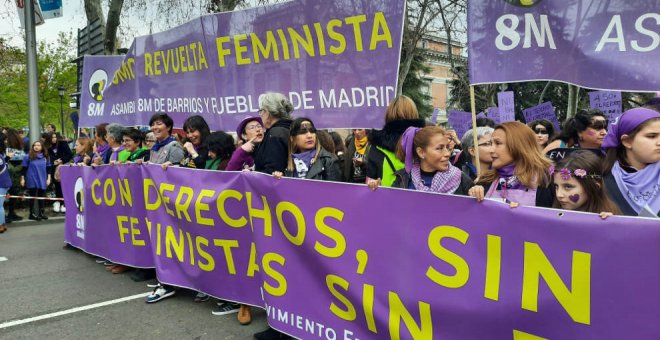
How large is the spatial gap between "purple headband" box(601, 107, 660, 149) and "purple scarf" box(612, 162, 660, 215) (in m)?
0.21

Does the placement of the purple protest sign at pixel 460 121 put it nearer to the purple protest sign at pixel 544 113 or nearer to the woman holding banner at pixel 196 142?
the purple protest sign at pixel 544 113

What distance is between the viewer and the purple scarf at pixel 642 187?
2293mm

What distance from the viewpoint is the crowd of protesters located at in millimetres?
2412

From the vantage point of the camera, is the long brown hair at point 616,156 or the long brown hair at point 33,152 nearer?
the long brown hair at point 616,156

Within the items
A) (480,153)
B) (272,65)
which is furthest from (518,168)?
(272,65)

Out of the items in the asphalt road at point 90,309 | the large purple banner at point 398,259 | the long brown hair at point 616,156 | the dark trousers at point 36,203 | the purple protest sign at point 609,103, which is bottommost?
the asphalt road at point 90,309

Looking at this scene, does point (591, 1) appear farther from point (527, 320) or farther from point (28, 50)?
point (28, 50)

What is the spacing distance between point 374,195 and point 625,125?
1.31 metres

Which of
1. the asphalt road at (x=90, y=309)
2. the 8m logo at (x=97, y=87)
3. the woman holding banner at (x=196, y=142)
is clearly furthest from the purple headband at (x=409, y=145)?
the 8m logo at (x=97, y=87)

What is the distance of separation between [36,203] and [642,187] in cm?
1007

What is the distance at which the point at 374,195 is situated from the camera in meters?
2.75

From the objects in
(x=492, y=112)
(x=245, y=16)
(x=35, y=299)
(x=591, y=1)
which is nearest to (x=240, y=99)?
(x=245, y=16)

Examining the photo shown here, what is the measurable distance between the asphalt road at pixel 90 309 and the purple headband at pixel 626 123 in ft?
8.91

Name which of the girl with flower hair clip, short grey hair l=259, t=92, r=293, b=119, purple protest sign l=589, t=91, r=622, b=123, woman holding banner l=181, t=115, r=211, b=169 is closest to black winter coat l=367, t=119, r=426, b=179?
short grey hair l=259, t=92, r=293, b=119
